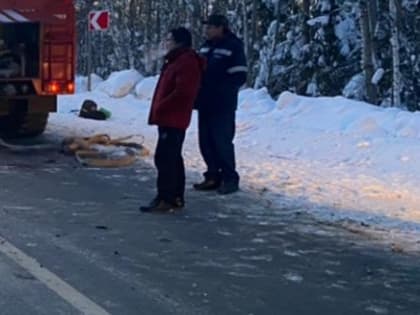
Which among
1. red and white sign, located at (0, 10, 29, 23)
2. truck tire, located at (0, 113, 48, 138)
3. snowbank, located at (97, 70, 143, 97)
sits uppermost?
red and white sign, located at (0, 10, 29, 23)

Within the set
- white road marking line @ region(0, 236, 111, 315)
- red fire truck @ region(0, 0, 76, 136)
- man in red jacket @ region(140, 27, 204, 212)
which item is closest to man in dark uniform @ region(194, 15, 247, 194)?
man in red jacket @ region(140, 27, 204, 212)

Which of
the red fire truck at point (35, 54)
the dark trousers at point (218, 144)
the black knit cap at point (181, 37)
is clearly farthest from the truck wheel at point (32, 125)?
the black knit cap at point (181, 37)

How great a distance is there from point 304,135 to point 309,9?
51.9 feet

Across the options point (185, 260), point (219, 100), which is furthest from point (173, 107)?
point (185, 260)

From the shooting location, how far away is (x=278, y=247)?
26.5 feet

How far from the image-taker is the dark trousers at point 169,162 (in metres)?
9.39

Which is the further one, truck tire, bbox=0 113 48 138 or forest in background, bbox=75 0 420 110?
forest in background, bbox=75 0 420 110

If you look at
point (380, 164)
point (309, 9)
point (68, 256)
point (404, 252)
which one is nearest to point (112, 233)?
point (68, 256)

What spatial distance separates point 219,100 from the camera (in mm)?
10320

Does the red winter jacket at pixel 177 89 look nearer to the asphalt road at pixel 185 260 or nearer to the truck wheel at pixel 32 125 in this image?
the asphalt road at pixel 185 260

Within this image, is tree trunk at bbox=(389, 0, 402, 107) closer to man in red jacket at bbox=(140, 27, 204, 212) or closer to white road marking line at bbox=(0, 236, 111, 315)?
man in red jacket at bbox=(140, 27, 204, 212)

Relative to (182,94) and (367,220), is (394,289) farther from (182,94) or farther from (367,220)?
(182,94)

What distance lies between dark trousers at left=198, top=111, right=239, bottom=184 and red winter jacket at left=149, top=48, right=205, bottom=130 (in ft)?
3.49

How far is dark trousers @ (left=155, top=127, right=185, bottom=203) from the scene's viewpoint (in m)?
9.39
